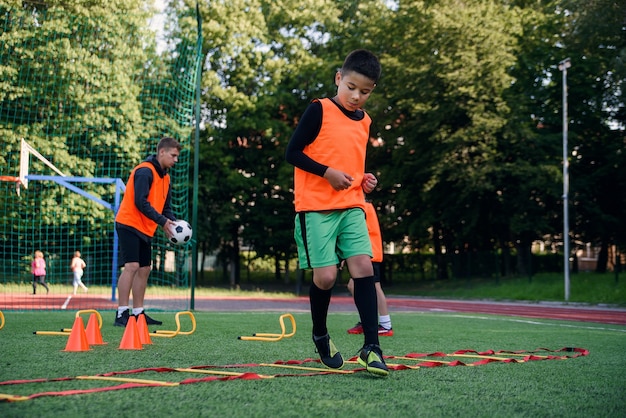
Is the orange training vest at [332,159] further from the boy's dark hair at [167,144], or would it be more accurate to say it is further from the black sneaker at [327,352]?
the boy's dark hair at [167,144]

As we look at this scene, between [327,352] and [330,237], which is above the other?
[330,237]

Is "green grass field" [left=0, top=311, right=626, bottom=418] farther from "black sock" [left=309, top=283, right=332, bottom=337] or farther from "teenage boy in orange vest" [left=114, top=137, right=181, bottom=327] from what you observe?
"teenage boy in orange vest" [left=114, top=137, right=181, bottom=327]

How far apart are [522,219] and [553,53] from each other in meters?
7.49

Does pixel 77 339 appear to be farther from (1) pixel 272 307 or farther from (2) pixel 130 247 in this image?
(1) pixel 272 307

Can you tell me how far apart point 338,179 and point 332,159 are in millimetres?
266

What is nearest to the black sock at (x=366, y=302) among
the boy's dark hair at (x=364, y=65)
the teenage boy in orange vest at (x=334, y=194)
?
the teenage boy in orange vest at (x=334, y=194)

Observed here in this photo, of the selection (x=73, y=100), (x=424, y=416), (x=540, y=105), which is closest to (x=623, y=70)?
(x=540, y=105)

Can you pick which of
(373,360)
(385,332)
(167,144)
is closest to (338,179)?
(373,360)

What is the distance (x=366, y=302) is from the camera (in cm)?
436

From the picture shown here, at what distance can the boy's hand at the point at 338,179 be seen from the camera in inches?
171

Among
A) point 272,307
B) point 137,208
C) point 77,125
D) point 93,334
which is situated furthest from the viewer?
point 77,125

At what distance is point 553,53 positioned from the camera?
29812 millimetres

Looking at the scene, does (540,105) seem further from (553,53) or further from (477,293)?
(477,293)

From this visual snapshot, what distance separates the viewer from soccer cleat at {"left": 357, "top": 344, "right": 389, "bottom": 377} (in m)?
3.96
